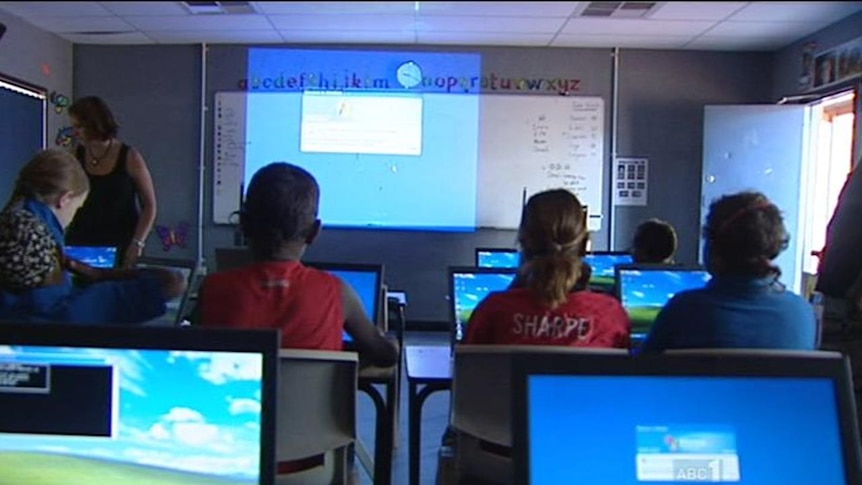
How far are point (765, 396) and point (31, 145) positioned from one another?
624cm

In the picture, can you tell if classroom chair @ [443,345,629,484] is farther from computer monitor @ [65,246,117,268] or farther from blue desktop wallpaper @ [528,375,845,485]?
computer monitor @ [65,246,117,268]

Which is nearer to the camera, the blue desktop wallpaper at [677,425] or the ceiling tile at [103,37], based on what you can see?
the blue desktop wallpaper at [677,425]

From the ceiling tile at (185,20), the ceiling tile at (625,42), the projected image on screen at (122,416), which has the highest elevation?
the ceiling tile at (625,42)

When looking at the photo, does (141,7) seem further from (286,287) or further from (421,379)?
(421,379)

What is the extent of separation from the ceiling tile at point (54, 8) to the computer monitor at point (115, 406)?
318 mm

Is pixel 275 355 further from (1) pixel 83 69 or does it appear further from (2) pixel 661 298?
(1) pixel 83 69

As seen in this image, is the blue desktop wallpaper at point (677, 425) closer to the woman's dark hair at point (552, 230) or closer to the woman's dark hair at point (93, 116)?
the woman's dark hair at point (552, 230)

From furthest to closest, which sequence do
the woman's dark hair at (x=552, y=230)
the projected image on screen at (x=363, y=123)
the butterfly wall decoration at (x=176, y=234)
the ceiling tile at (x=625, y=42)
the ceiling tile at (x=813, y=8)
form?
the butterfly wall decoration at (x=176, y=234), the projected image on screen at (x=363, y=123), the ceiling tile at (x=625, y=42), the woman's dark hair at (x=552, y=230), the ceiling tile at (x=813, y=8)

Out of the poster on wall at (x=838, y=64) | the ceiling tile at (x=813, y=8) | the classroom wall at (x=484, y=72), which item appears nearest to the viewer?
the ceiling tile at (x=813, y=8)

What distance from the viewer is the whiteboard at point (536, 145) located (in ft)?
20.6

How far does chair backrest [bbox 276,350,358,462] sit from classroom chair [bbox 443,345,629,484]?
10.3 inches

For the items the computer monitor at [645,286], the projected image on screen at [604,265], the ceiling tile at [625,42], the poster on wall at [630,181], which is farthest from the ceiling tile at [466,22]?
the poster on wall at [630,181]

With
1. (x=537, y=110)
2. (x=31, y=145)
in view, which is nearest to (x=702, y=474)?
(x=537, y=110)

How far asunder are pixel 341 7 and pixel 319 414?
1156mm
